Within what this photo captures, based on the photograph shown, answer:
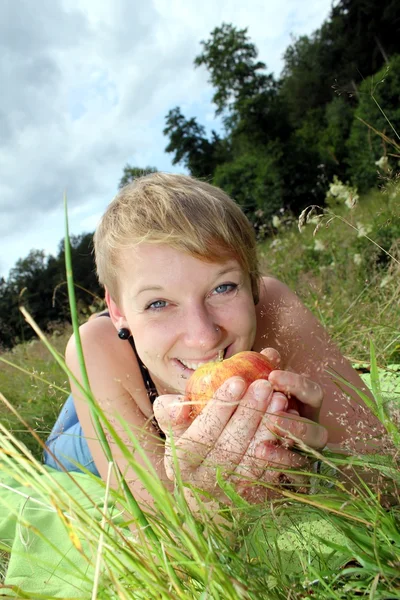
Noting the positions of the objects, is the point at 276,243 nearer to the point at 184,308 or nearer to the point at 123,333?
the point at 123,333

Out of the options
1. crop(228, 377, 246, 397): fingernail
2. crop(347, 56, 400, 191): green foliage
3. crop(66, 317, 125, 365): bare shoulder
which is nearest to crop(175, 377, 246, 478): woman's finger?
crop(228, 377, 246, 397): fingernail

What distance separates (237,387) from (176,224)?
101cm

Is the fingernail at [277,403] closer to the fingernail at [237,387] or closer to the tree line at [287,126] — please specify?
the fingernail at [237,387]

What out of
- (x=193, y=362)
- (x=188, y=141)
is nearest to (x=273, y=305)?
(x=193, y=362)

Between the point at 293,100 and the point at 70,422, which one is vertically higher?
the point at 293,100

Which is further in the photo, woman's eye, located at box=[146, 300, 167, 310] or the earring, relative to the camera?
the earring

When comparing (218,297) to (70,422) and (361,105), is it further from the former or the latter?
(361,105)

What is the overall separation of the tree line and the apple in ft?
33.3

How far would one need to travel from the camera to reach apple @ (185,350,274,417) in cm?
121

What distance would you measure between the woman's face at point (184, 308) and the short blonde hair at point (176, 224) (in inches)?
2.0

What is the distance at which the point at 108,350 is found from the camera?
8.21 ft

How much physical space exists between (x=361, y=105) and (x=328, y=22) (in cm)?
2543

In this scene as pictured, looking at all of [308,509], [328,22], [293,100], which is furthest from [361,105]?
[328,22]

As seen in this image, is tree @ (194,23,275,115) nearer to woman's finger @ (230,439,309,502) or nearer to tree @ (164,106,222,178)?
tree @ (164,106,222,178)
